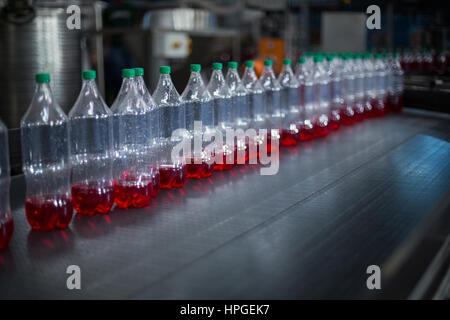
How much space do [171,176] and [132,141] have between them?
0.14 metres

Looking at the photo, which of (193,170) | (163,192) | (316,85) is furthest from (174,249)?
(316,85)

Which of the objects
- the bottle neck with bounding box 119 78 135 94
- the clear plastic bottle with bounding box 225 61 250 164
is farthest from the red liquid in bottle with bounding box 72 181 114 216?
the clear plastic bottle with bounding box 225 61 250 164

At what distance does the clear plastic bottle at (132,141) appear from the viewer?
1.24 meters

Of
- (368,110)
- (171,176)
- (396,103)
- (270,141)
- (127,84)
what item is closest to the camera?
(127,84)

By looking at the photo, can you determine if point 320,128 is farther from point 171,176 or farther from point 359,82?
point 171,176

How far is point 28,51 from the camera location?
2.43 meters

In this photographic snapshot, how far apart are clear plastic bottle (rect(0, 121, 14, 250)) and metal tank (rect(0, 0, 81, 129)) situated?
148 centimetres

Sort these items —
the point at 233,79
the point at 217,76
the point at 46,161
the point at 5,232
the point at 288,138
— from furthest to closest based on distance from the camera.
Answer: the point at 288,138, the point at 233,79, the point at 217,76, the point at 46,161, the point at 5,232

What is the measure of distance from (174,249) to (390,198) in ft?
1.94

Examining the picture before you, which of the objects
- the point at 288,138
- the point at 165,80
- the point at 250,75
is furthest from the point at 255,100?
the point at 165,80

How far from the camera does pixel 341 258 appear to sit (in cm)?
92

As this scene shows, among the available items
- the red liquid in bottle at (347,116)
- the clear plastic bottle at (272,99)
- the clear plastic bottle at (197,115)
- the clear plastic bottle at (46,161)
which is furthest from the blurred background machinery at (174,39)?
the clear plastic bottle at (46,161)

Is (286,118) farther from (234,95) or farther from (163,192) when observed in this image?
(163,192)
